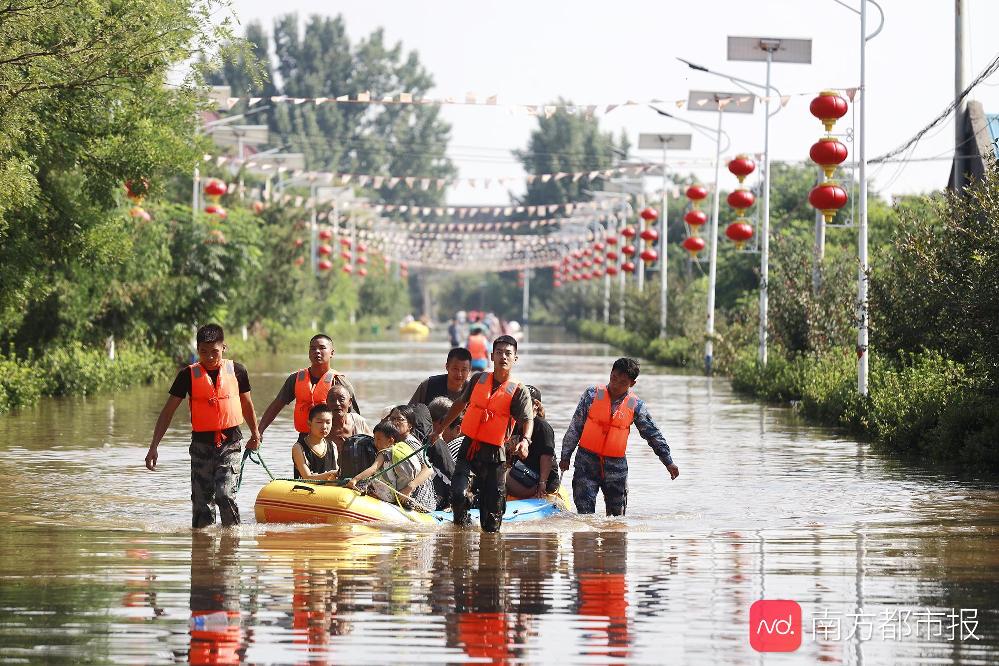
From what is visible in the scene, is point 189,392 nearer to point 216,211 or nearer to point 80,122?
point 80,122

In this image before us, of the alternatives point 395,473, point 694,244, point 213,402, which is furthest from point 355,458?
point 694,244

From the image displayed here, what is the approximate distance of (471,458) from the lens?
1367 cm

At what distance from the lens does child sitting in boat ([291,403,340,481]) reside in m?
14.9

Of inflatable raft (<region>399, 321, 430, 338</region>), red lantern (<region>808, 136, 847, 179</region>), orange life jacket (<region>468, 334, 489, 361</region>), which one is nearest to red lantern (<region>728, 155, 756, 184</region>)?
orange life jacket (<region>468, 334, 489, 361</region>)

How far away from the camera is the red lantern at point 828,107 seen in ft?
80.3

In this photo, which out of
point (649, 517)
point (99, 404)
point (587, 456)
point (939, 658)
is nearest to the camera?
point (939, 658)

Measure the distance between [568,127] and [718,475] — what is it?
11360 centimetres

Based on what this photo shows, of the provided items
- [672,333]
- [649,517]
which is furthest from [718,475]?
[672,333]

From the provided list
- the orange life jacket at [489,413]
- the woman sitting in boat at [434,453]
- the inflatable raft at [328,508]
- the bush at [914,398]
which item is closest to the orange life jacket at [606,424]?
the inflatable raft at [328,508]

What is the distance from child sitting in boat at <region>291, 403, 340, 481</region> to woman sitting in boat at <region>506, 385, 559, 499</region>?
1578 mm

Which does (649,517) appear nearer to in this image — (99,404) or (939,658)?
(939,658)

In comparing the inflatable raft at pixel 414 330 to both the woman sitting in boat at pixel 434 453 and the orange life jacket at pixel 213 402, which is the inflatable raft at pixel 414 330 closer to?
the woman sitting in boat at pixel 434 453

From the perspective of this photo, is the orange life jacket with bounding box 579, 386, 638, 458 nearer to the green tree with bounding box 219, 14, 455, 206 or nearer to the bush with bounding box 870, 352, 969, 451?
the bush with bounding box 870, 352, 969, 451

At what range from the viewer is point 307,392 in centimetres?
1544
